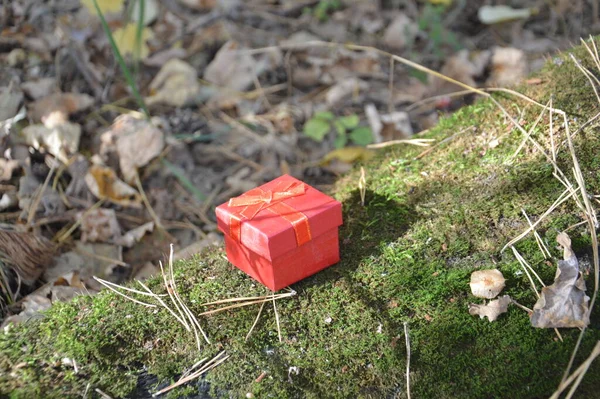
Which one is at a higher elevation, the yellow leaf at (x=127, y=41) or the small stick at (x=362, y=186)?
the yellow leaf at (x=127, y=41)

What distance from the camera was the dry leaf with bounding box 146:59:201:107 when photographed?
380 centimetres

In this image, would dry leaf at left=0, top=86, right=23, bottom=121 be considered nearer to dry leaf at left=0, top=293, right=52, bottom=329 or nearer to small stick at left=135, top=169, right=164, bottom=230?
small stick at left=135, top=169, right=164, bottom=230

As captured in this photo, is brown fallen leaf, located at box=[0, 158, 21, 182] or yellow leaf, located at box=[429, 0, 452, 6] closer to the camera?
brown fallen leaf, located at box=[0, 158, 21, 182]

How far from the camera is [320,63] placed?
13.7ft

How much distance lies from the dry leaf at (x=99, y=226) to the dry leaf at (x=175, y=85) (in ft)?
3.53

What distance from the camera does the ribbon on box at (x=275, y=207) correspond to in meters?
1.80

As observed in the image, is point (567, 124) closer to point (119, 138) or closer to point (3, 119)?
point (119, 138)

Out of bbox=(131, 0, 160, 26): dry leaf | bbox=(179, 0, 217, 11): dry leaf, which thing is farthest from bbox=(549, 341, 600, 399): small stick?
bbox=(179, 0, 217, 11): dry leaf

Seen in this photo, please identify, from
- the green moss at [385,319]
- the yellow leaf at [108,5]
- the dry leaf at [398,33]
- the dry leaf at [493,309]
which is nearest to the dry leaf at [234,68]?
the yellow leaf at [108,5]

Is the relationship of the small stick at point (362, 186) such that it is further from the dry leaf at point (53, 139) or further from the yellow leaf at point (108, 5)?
the yellow leaf at point (108, 5)

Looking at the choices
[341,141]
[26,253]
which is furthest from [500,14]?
[26,253]

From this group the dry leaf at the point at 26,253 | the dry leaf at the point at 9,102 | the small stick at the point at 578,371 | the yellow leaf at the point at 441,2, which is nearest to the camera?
the small stick at the point at 578,371

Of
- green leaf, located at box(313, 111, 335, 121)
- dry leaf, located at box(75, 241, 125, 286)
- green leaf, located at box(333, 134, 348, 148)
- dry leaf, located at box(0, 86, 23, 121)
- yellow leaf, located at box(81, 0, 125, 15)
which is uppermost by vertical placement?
yellow leaf, located at box(81, 0, 125, 15)

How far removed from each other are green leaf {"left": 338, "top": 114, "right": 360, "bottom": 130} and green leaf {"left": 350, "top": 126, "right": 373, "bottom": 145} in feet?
0.13
